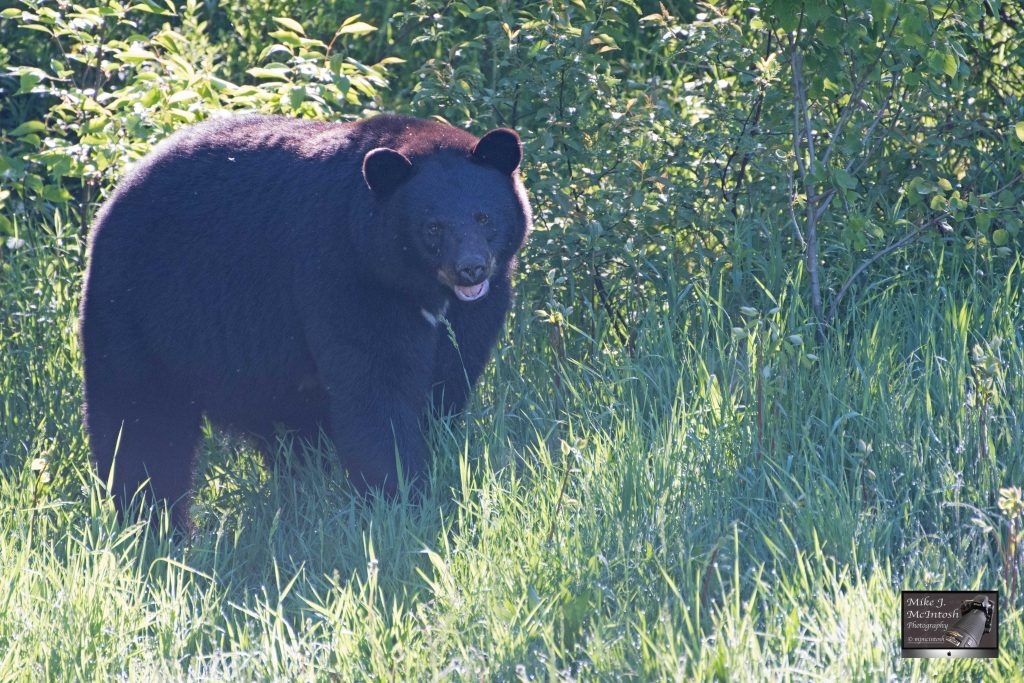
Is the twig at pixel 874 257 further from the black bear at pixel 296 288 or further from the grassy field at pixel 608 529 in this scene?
→ the black bear at pixel 296 288

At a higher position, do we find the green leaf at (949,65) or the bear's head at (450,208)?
the green leaf at (949,65)

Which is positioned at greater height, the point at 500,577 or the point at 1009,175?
the point at 1009,175

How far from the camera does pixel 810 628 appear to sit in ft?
10.2

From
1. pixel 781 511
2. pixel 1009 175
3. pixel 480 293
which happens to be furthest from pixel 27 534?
pixel 1009 175

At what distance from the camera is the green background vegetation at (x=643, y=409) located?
11.3 feet

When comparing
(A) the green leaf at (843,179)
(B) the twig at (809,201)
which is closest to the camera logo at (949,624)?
(A) the green leaf at (843,179)

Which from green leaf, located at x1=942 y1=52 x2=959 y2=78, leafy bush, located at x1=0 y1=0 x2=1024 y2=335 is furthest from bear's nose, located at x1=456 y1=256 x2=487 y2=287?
green leaf, located at x1=942 y1=52 x2=959 y2=78

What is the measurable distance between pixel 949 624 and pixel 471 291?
2140mm

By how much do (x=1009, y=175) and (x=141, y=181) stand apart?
3973 mm

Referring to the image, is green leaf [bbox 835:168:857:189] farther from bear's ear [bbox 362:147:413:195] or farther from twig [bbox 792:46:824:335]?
bear's ear [bbox 362:147:413:195]

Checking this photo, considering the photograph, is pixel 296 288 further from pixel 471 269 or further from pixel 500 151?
pixel 500 151

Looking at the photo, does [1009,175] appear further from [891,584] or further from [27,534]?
[27,534]

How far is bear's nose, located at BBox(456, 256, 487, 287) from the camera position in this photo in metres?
4.49

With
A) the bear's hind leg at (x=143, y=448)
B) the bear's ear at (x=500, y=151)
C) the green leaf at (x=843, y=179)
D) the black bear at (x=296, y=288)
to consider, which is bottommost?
the bear's hind leg at (x=143, y=448)
